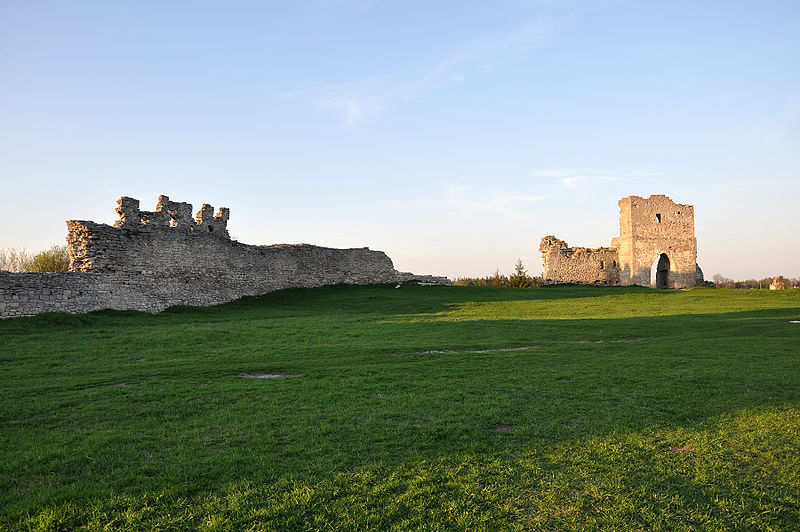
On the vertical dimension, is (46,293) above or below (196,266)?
below

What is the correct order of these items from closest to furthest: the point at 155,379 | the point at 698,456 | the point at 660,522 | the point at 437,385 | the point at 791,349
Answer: the point at 660,522 < the point at 698,456 < the point at 437,385 < the point at 155,379 < the point at 791,349

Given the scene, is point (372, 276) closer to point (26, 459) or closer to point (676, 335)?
point (676, 335)

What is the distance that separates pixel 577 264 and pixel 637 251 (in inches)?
202

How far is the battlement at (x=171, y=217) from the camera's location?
23109 millimetres

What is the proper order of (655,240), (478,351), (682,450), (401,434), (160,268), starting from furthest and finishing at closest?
(655,240) → (160,268) → (478,351) → (401,434) → (682,450)

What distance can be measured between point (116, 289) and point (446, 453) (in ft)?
68.6

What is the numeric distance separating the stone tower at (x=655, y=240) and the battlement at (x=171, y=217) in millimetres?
32400

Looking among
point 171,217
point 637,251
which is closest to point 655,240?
point 637,251

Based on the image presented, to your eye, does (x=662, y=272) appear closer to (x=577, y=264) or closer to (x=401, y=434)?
(x=577, y=264)

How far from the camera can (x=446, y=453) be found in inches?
209

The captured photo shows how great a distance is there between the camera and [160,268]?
2366 centimetres

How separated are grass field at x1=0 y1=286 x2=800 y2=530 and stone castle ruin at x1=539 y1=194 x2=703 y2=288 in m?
27.7

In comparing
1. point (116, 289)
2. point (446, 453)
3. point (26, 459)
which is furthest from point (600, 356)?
point (116, 289)

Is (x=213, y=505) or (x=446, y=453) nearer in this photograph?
(x=213, y=505)
